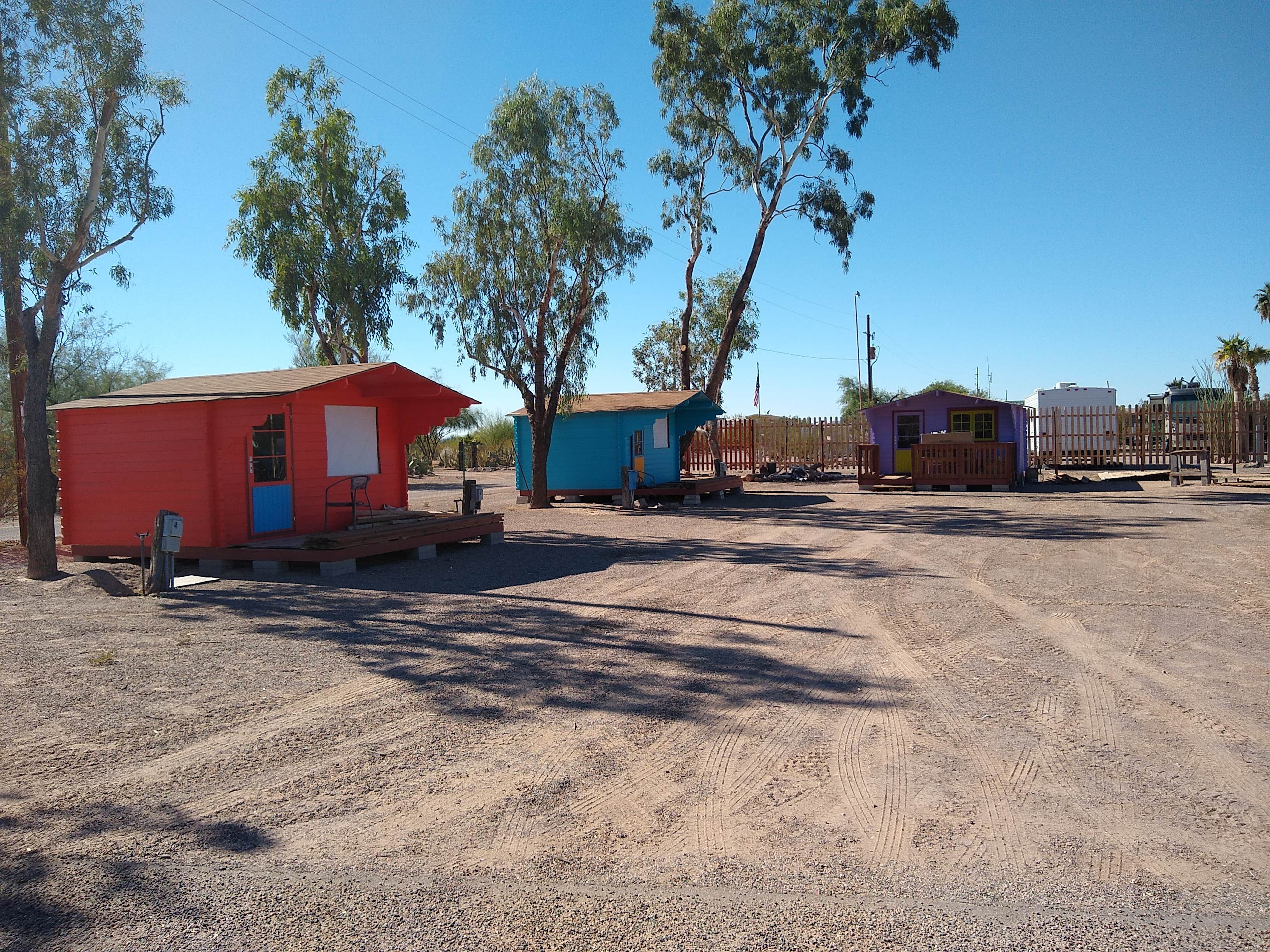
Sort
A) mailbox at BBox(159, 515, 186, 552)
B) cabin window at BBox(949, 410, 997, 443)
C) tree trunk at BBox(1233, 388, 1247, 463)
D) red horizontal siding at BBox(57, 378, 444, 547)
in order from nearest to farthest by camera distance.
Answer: mailbox at BBox(159, 515, 186, 552) < red horizontal siding at BBox(57, 378, 444, 547) < cabin window at BBox(949, 410, 997, 443) < tree trunk at BBox(1233, 388, 1247, 463)

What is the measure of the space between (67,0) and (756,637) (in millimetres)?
11977

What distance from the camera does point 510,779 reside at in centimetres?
449

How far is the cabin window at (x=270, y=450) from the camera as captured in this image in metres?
12.6

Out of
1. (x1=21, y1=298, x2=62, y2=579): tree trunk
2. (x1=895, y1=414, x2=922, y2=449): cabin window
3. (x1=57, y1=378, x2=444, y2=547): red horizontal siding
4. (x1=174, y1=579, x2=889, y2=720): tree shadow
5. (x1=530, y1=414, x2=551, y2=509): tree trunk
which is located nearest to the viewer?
(x1=174, y1=579, x2=889, y2=720): tree shadow

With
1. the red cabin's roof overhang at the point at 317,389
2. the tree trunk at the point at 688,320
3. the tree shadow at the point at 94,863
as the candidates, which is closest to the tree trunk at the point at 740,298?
the tree trunk at the point at 688,320

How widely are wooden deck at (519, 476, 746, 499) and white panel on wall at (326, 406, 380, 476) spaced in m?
8.22

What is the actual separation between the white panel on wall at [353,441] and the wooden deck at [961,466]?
14801 millimetres

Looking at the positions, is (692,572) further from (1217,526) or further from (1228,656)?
(1217,526)

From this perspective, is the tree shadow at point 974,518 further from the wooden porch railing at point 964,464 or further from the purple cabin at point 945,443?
the purple cabin at point 945,443

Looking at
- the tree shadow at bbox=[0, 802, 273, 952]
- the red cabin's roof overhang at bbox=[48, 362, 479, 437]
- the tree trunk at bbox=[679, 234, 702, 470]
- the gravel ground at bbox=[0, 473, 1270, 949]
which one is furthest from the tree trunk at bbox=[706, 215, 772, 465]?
the tree shadow at bbox=[0, 802, 273, 952]

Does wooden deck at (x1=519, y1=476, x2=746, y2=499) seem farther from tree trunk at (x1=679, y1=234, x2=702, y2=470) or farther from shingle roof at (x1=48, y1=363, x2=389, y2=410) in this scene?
shingle roof at (x1=48, y1=363, x2=389, y2=410)

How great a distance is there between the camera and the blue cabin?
22.6m

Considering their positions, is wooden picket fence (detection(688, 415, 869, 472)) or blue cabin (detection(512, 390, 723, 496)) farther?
wooden picket fence (detection(688, 415, 869, 472))

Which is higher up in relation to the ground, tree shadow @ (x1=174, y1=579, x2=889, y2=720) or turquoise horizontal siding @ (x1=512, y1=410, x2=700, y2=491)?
turquoise horizontal siding @ (x1=512, y1=410, x2=700, y2=491)
